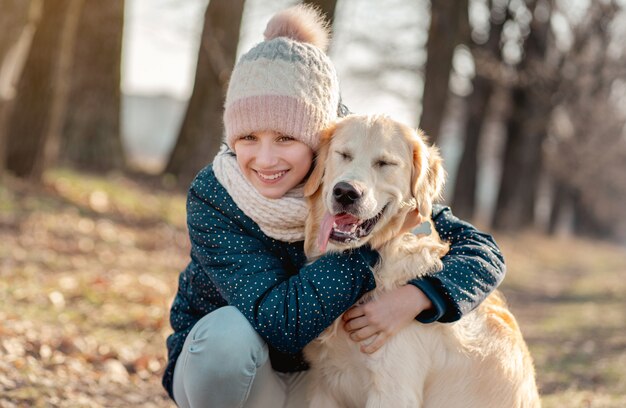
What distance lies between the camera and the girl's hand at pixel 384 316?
10.2 ft

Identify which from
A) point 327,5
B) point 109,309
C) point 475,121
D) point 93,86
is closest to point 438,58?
point 327,5

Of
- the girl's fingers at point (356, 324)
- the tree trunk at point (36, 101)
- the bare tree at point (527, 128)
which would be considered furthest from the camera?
the bare tree at point (527, 128)

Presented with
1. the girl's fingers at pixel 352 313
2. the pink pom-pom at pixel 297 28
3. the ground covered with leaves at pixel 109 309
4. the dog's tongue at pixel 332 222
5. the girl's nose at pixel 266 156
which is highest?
the pink pom-pom at pixel 297 28

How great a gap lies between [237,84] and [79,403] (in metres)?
2.04

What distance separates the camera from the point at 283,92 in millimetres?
3191

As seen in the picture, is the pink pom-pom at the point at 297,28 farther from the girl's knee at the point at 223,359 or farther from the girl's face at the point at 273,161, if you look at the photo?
the girl's knee at the point at 223,359

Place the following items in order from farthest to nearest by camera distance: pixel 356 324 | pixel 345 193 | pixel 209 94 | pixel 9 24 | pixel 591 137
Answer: pixel 591 137 < pixel 209 94 < pixel 9 24 < pixel 356 324 < pixel 345 193

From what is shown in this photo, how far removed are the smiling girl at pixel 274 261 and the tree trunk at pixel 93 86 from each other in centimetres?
871

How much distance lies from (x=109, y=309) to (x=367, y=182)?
3.91m

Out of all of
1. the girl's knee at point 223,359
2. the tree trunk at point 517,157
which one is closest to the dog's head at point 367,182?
the girl's knee at point 223,359

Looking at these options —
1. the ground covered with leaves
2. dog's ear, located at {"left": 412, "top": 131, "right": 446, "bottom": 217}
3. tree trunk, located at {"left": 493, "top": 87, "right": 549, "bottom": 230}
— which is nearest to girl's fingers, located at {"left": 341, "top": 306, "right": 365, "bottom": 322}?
dog's ear, located at {"left": 412, "top": 131, "right": 446, "bottom": 217}

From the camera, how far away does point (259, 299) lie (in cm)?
313

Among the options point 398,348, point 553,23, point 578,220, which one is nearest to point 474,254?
point 398,348

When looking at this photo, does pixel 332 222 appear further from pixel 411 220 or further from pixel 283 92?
pixel 283 92
